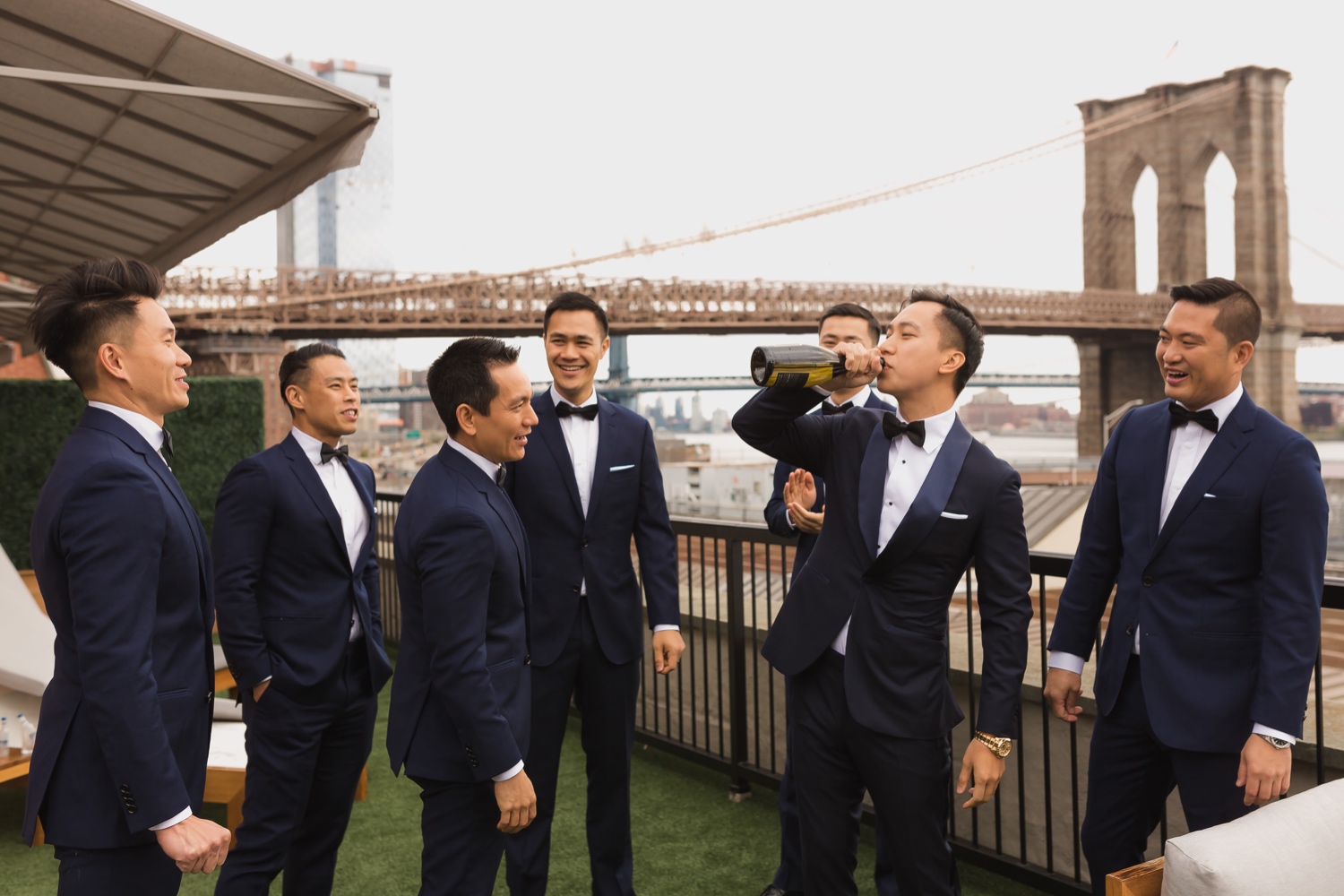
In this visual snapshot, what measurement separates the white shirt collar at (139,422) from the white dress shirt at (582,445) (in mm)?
1181

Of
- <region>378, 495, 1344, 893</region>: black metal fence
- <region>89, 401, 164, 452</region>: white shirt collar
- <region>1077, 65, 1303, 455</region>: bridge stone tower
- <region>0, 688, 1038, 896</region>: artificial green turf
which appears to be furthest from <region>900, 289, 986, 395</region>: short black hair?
<region>1077, 65, 1303, 455</region>: bridge stone tower

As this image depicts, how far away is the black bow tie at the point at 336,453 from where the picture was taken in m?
2.73

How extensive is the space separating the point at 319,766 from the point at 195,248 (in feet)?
10.9

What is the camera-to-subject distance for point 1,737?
11.2 feet

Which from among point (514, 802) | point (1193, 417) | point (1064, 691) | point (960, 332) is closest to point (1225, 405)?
point (1193, 417)

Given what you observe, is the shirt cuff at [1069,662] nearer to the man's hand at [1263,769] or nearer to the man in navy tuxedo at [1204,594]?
the man in navy tuxedo at [1204,594]

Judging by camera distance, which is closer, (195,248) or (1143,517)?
(1143,517)

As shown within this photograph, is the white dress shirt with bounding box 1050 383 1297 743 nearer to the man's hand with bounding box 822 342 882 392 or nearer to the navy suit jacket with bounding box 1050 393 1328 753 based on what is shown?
the navy suit jacket with bounding box 1050 393 1328 753

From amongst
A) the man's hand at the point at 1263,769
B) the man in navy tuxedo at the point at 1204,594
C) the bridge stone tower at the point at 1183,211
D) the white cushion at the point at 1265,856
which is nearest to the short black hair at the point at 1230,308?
the man in navy tuxedo at the point at 1204,594

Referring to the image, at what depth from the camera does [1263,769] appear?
72.4 inches

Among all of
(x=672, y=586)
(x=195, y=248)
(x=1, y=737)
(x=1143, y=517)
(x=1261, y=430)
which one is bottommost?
(x=1, y=737)

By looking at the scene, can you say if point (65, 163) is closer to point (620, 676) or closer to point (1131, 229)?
point (620, 676)

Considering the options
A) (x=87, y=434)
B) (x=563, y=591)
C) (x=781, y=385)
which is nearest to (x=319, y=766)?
(x=563, y=591)

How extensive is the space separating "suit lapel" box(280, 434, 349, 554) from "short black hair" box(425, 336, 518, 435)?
0.69 meters
